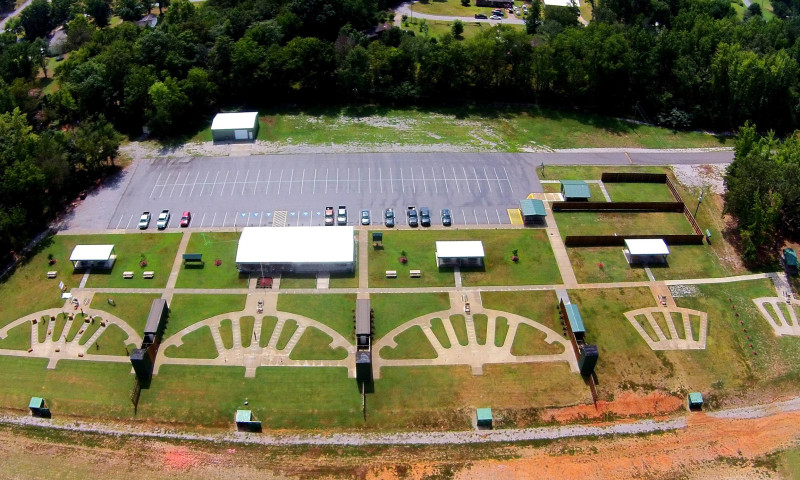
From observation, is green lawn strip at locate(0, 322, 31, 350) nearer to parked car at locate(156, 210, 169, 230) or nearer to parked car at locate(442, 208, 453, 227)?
parked car at locate(156, 210, 169, 230)

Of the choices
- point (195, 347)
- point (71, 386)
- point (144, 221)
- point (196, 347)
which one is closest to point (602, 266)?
point (196, 347)

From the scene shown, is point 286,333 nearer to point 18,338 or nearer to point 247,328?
point 247,328

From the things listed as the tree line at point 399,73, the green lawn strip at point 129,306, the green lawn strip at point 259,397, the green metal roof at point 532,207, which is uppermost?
the tree line at point 399,73

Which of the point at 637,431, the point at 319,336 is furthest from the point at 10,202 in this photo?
the point at 637,431

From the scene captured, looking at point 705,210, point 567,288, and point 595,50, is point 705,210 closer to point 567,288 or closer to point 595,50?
point 567,288

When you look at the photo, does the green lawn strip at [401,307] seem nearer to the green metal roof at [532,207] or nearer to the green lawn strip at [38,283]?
the green metal roof at [532,207]

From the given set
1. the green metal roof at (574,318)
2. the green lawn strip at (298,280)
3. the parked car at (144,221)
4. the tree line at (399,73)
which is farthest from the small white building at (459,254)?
the parked car at (144,221)

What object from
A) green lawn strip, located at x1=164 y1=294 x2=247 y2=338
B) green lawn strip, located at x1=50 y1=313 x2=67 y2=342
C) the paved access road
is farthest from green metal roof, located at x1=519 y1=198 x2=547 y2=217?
green lawn strip, located at x1=50 y1=313 x2=67 y2=342
